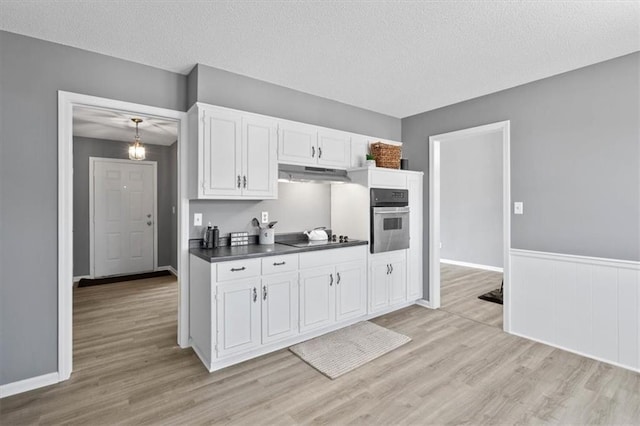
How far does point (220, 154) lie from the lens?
2.83 meters

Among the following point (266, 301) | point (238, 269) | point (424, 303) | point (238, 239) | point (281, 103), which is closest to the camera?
point (238, 269)

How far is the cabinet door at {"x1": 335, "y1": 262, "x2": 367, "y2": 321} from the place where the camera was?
10.8 feet

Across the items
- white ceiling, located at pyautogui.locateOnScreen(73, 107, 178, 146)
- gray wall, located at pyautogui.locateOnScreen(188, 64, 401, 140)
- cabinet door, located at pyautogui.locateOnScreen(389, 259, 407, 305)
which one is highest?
white ceiling, located at pyautogui.locateOnScreen(73, 107, 178, 146)

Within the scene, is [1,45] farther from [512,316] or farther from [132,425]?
[512,316]

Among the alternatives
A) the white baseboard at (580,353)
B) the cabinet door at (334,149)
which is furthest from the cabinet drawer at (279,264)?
the white baseboard at (580,353)

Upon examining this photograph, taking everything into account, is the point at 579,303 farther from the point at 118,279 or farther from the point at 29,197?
the point at 118,279

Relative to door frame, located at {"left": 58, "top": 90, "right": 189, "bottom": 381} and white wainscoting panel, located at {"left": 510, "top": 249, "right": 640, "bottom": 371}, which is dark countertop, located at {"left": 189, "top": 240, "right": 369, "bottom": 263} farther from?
white wainscoting panel, located at {"left": 510, "top": 249, "right": 640, "bottom": 371}

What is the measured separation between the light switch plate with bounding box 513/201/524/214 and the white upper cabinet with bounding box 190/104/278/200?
99.0 inches

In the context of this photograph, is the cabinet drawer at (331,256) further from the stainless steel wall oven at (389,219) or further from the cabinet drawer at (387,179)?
the cabinet drawer at (387,179)

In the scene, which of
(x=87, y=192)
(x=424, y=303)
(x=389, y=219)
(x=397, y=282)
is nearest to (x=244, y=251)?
(x=389, y=219)

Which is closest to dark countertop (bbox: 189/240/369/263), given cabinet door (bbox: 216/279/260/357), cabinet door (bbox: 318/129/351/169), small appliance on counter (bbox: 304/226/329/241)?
cabinet door (bbox: 216/279/260/357)

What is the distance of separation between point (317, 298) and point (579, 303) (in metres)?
2.41

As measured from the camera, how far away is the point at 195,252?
9.25 ft

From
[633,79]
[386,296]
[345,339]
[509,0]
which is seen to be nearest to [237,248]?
[345,339]
